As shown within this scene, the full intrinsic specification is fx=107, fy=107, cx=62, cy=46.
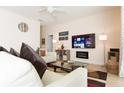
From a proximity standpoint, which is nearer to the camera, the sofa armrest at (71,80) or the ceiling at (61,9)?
the sofa armrest at (71,80)

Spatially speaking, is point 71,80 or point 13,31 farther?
point 13,31

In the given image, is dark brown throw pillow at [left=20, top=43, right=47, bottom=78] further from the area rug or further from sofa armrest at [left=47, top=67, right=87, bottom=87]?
the area rug

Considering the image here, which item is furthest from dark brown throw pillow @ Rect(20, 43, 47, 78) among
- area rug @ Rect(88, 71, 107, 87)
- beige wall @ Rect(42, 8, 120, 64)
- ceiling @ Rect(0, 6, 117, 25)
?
beige wall @ Rect(42, 8, 120, 64)

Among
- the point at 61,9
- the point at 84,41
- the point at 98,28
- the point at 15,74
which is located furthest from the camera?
the point at 84,41

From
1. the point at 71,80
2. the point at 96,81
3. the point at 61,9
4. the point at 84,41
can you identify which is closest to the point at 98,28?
the point at 84,41

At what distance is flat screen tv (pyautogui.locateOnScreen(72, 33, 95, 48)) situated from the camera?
14.2 ft

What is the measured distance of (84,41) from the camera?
457cm

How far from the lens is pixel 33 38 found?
4.93 meters

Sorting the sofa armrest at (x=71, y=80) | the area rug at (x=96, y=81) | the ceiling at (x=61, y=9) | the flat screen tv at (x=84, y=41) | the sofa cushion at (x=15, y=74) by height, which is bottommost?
the area rug at (x=96, y=81)

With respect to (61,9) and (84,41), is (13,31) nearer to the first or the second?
A: (61,9)

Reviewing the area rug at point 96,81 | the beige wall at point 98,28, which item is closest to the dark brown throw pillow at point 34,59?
the area rug at point 96,81

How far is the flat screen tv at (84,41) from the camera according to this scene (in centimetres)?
432

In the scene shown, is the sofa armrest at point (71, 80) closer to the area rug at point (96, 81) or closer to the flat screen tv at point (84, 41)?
the area rug at point (96, 81)
